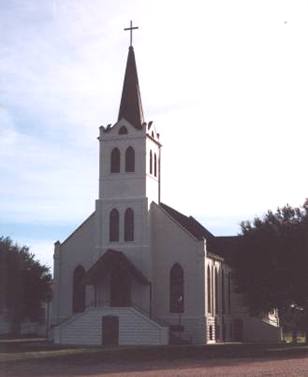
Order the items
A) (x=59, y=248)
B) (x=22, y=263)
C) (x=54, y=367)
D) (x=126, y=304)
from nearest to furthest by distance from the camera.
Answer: (x=54, y=367) → (x=126, y=304) → (x=59, y=248) → (x=22, y=263)

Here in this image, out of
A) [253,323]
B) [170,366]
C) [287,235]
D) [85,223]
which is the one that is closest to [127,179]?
[85,223]

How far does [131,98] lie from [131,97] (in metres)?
0.08

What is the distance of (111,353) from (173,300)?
58.0 feet

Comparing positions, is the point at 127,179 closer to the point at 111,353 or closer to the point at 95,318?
the point at 95,318

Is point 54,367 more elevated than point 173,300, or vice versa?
point 173,300

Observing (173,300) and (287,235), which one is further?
(173,300)

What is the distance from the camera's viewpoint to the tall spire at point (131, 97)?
5825 cm

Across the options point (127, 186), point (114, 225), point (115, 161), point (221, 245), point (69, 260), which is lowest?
point (69, 260)

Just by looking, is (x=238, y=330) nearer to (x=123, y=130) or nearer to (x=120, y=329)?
(x=120, y=329)

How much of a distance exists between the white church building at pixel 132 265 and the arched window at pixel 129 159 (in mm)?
79

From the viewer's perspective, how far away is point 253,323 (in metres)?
64.8

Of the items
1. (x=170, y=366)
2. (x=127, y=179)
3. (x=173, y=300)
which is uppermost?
(x=127, y=179)

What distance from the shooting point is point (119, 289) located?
5456 cm

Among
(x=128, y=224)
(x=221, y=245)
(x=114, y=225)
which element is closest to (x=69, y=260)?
(x=114, y=225)
